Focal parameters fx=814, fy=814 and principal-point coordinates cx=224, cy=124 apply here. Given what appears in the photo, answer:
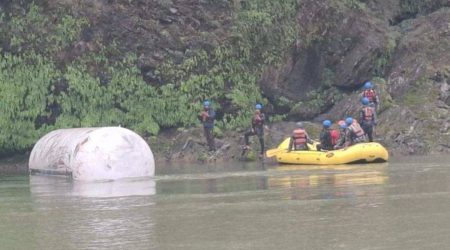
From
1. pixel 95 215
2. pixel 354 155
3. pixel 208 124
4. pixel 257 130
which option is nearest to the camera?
pixel 95 215

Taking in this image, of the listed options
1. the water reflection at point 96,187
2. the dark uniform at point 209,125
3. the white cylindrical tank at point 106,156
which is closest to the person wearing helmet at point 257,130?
the dark uniform at point 209,125

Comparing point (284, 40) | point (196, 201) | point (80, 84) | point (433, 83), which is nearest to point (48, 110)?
point (80, 84)

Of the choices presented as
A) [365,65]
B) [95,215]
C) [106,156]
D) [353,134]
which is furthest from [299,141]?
[95,215]

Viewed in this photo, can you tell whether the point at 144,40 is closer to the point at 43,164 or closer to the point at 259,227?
the point at 43,164

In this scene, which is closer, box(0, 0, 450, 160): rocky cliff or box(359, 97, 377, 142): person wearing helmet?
box(359, 97, 377, 142): person wearing helmet

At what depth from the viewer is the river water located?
9102 mm

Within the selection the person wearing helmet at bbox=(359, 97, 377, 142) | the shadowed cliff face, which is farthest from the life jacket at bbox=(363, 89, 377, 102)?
the person wearing helmet at bbox=(359, 97, 377, 142)

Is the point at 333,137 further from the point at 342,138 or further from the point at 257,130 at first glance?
the point at 257,130

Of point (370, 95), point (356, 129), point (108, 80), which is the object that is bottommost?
point (356, 129)

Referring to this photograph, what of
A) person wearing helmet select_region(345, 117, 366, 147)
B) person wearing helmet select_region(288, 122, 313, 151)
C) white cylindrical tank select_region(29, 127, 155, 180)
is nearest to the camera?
white cylindrical tank select_region(29, 127, 155, 180)

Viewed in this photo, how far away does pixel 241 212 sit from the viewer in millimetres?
11477

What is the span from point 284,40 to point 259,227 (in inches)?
815

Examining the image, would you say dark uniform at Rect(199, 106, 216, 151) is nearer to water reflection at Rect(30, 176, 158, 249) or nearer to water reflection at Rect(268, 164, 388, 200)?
water reflection at Rect(268, 164, 388, 200)

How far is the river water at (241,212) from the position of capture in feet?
29.9
